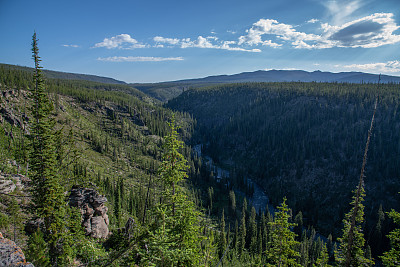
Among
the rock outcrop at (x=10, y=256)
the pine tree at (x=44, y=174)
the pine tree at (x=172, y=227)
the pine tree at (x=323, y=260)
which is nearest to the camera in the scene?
the rock outcrop at (x=10, y=256)

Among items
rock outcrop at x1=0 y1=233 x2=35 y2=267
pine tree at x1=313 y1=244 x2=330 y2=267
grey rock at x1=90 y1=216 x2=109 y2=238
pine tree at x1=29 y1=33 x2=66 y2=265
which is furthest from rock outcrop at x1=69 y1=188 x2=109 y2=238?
pine tree at x1=313 y1=244 x2=330 y2=267

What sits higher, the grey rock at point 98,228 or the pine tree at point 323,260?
the pine tree at point 323,260

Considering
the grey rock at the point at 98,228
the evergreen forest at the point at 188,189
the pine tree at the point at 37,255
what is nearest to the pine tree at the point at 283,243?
the evergreen forest at the point at 188,189

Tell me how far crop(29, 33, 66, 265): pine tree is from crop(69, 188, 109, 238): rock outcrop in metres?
12.3

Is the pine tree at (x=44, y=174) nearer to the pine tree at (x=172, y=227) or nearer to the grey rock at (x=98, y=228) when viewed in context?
the grey rock at (x=98, y=228)

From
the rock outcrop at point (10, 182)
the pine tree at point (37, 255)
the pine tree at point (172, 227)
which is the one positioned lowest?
the pine tree at point (37, 255)

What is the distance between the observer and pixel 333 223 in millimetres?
116375

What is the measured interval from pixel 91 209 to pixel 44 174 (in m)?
17.4

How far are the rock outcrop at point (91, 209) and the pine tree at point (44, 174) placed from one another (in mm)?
12270

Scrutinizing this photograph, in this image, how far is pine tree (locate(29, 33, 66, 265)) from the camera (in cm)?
2464

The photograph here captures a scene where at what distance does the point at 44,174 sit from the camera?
24.8 meters

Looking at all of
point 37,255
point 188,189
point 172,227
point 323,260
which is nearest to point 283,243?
point 323,260

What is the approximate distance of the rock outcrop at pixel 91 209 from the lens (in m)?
37.8

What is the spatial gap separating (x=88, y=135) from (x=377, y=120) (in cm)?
21241
